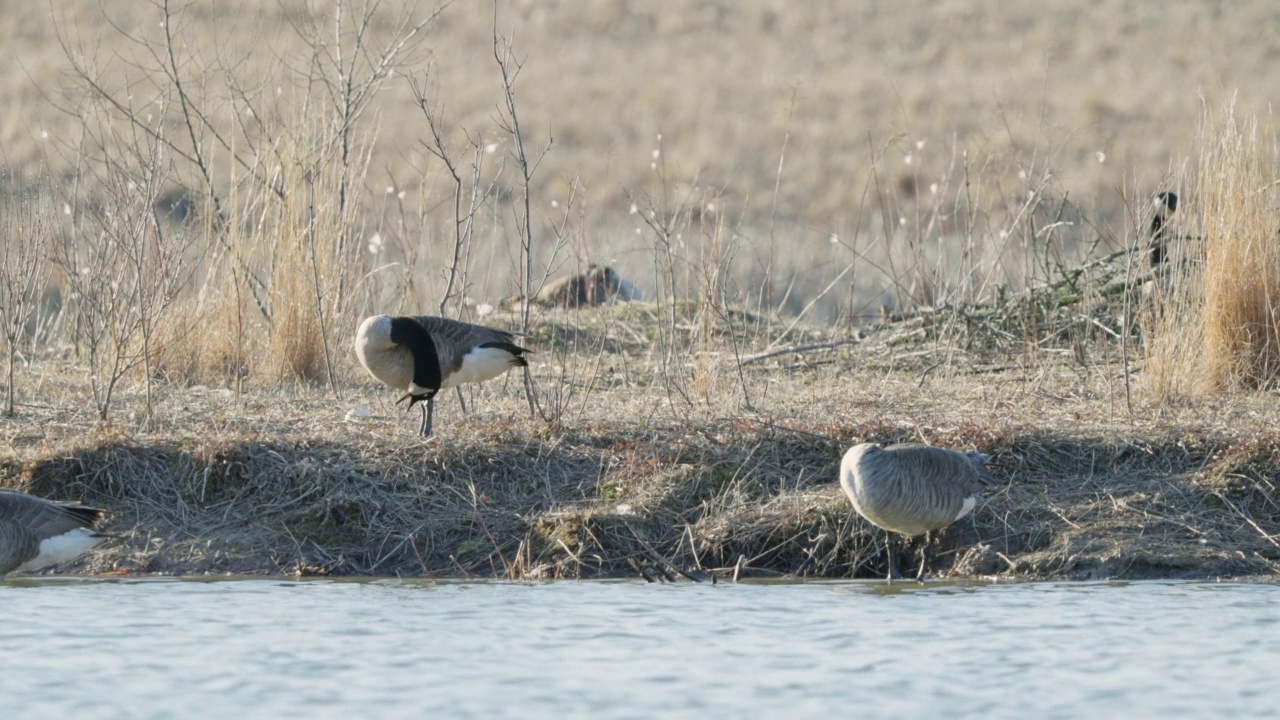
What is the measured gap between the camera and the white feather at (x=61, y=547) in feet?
21.9

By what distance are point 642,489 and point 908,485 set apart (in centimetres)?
144

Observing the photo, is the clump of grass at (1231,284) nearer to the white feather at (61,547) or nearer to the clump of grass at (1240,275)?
the clump of grass at (1240,275)

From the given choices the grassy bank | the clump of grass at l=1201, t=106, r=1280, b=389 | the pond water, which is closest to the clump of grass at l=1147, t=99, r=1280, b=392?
the clump of grass at l=1201, t=106, r=1280, b=389

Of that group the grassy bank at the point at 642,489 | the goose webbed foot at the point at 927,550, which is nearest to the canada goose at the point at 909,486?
the goose webbed foot at the point at 927,550

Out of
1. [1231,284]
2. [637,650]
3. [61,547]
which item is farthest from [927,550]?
[61,547]

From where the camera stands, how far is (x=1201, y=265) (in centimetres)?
894

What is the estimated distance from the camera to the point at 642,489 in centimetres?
741

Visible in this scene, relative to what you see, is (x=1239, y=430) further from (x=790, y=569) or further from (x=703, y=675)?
(x=703, y=675)

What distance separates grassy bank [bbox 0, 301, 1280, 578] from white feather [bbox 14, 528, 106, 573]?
350mm

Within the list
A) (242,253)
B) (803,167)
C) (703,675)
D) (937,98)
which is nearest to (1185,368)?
(703,675)

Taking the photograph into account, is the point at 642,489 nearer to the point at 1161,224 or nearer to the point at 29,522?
the point at 29,522

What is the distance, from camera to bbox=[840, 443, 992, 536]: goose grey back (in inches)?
253

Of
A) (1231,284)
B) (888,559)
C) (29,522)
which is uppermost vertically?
(1231,284)

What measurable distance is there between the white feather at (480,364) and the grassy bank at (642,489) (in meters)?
0.23
